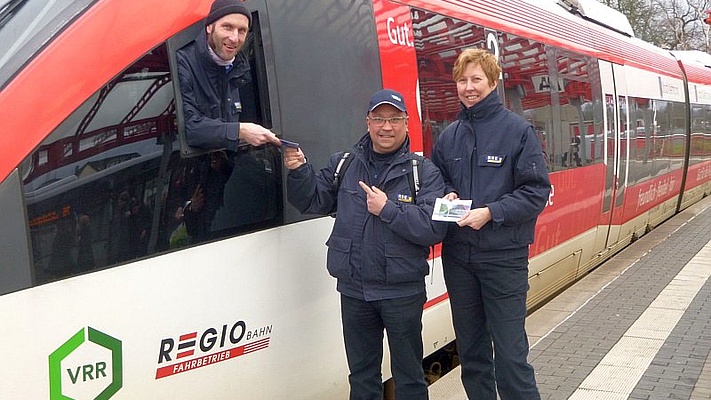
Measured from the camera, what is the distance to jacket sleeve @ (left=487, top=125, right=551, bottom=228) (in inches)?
142

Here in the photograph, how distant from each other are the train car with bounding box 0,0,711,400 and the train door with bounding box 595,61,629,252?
4.38 meters

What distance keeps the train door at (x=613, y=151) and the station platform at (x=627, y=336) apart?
20.0 inches

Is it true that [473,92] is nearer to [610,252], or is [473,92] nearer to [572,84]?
[572,84]

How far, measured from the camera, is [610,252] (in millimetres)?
10438

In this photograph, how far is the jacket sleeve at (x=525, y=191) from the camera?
3602 millimetres

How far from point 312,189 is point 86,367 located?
1.27 meters

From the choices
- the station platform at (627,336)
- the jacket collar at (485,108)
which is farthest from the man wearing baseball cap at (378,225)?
the station platform at (627,336)

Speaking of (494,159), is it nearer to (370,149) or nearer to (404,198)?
(404,198)

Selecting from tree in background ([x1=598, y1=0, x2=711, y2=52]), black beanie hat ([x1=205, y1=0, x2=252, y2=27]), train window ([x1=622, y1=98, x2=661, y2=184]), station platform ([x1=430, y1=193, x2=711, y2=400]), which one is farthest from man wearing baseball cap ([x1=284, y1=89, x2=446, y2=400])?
tree in background ([x1=598, y1=0, x2=711, y2=52])

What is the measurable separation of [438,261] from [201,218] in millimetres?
2121

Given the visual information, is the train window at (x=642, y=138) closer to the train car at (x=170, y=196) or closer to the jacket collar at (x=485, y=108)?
the train car at (x=170, y=196)

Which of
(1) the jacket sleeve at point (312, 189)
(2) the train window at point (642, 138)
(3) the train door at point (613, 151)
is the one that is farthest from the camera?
(2) the train window at point (642, 138)

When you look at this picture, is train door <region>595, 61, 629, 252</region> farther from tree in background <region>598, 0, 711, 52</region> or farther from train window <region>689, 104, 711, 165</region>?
tree in background <region>598, 0, 711, 52</region>

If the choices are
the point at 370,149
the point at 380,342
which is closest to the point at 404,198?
the point at 370,149
